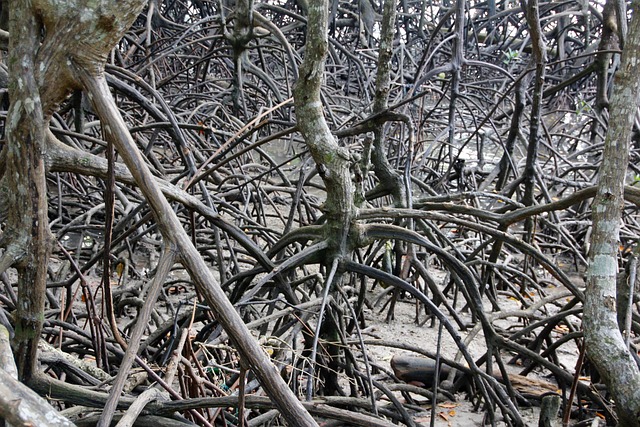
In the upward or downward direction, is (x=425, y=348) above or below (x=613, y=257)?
below

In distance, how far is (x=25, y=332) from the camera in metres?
1.61

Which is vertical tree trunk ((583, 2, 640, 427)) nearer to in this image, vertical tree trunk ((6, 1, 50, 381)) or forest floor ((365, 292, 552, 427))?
forest floor ((365, 292, 552, 427))

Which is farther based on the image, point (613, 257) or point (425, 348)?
point (425, 348)

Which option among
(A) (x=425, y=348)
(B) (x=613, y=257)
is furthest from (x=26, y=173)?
(A) (x=425, y=348)

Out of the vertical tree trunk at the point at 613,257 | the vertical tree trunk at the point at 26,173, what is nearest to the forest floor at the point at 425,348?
the vertical tree trunk at the point at 613,257

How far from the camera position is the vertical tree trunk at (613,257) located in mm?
1630

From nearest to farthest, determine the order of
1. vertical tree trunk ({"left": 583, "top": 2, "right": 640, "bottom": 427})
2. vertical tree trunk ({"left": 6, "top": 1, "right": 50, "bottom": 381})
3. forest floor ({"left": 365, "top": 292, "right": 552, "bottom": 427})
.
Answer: vertical tree trunk ({"left": 6, "top": 1, "right": 50, "bottom": 381}) → vertical tree trunk ({"left": 583, "top": 2, "right": 640, "bottom": 427}) → forest floor ({"left": 365, "top": 292, "right": 552, "bottom": 427})

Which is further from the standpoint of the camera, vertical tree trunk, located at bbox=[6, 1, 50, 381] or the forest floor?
the forest floor

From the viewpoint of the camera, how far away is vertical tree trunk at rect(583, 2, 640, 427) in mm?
1630

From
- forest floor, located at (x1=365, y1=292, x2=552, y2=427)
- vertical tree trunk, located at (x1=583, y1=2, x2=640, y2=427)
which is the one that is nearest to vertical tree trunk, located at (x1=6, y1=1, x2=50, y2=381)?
vertical tree trunk, located at (x1=583, y1=2, x2=640, y2=427)

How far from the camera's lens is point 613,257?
173 cm

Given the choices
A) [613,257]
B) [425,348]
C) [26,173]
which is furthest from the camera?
[425,348]

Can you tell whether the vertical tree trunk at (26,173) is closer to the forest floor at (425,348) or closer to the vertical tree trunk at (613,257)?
the vertical tree trunk at (613,257)

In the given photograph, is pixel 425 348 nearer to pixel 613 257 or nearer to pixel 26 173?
pixel 613 257
